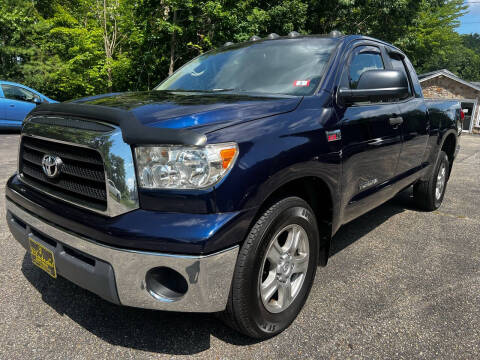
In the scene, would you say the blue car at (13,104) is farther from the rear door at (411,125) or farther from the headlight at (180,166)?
the headlight at (180,166)

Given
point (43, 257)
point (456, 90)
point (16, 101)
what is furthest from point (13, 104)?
point (456, 90)

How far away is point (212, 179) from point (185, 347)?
1.02 metres

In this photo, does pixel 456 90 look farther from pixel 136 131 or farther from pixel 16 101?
pixel 136 131

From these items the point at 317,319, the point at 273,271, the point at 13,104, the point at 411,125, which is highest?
the point at 411,125

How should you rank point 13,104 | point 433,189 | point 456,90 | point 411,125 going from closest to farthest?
point 411,125
point 433,189
point 13,104
point 456,90

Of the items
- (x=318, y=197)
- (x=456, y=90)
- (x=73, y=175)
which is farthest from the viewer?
(x=456, y=90)

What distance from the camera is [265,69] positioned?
112 inches

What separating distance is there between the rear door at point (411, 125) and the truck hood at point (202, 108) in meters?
1.57

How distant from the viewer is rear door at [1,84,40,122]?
37.0 ft

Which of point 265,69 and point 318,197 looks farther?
point 265,69

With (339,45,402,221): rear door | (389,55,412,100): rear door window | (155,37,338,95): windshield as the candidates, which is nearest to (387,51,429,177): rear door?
(389,55,412,100): rear door window

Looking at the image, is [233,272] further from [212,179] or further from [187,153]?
[187,153]

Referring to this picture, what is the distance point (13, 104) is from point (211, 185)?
39.5 feet

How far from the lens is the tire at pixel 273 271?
6.03ft
